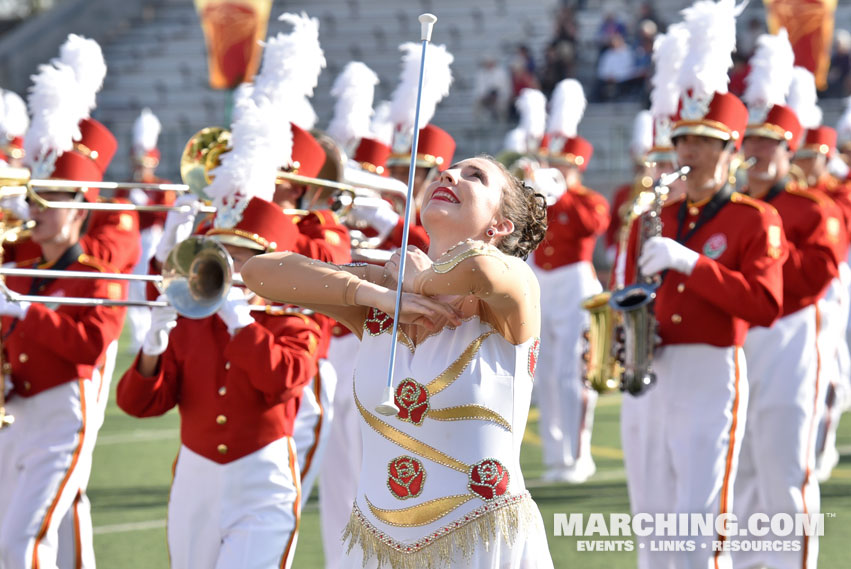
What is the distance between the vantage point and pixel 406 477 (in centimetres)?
332

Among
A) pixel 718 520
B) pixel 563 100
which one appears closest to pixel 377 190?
pixel 718 520

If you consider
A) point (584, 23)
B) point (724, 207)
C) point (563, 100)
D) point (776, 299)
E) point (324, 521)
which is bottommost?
point (324, 521)

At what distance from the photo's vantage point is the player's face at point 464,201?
332cm


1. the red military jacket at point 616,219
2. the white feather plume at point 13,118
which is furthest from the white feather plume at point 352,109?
the white feather plume at point 13,118

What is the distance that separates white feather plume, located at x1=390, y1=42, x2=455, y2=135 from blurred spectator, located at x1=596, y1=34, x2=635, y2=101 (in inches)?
469

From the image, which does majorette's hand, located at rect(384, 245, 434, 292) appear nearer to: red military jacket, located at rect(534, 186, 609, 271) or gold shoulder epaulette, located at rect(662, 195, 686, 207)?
gold shoulder epaulette, located at rect(662, 195, 686, 207)

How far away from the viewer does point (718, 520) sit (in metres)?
5.21

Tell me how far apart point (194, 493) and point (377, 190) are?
7.61 ft

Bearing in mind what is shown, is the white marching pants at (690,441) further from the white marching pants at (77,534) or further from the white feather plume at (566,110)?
the white feather plume at (566,110)

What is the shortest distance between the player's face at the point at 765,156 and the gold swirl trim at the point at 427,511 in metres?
3.77

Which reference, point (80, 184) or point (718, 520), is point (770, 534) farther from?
point (80, 184)

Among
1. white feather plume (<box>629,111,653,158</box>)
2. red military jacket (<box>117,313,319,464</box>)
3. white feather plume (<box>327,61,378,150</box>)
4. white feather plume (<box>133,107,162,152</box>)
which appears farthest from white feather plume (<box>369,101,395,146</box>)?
white feather plume (<box>133,107,162,152</box>)

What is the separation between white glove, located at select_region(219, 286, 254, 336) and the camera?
4521mm

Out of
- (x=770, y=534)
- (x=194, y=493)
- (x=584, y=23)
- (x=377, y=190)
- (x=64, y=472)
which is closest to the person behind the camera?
(x=194, y=493)
